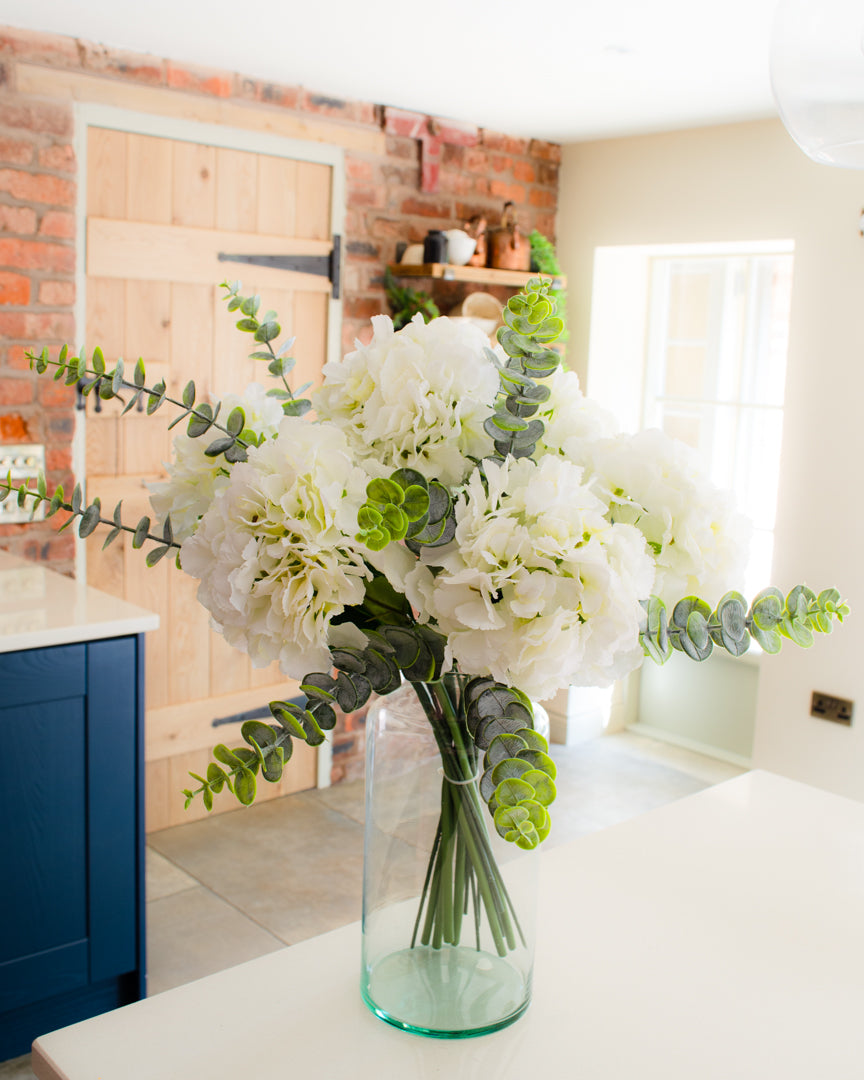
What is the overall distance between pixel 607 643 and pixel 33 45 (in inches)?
115

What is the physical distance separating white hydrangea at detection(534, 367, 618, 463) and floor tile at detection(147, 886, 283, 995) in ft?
7.05

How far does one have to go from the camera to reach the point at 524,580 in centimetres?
74

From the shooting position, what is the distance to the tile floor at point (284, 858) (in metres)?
2.89

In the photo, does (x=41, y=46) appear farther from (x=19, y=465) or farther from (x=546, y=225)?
(x=546, y=225)

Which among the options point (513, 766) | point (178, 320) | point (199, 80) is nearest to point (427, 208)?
point (199, 80)

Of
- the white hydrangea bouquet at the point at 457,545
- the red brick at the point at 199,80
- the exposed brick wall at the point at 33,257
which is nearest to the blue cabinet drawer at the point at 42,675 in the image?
the exposed brick wall at the point at 33,257

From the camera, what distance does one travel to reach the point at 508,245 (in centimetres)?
402

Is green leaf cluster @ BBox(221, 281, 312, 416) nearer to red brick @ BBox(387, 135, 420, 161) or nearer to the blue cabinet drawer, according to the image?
the blue cabinet drawer

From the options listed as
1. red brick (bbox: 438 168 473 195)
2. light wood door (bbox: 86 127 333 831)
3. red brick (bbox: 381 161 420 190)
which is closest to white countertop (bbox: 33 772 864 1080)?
light wood door (bbox: 86 127 333 831)

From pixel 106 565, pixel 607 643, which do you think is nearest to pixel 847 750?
pixel 106 565

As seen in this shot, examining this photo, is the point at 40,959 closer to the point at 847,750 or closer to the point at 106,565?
the point at 106,565

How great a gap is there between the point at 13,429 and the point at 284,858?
1563mm

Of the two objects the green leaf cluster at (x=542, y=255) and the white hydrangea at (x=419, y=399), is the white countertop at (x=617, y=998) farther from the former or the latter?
the green leaf cluster at (x=542, y=255)

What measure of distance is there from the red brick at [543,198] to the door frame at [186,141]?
95 centimetres
